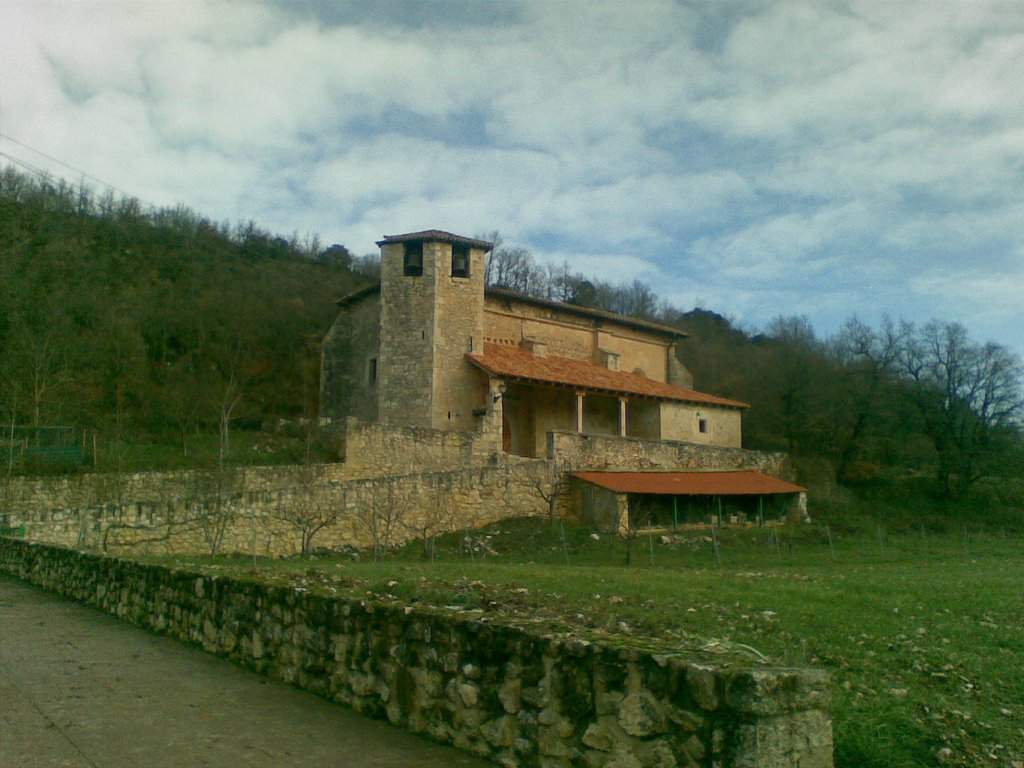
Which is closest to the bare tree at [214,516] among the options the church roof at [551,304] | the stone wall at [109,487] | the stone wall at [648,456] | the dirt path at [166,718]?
the stone wall at [109,487]

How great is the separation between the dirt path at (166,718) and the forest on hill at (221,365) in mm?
19244

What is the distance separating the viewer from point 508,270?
209ft

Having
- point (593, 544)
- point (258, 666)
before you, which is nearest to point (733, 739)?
point (258, 666)

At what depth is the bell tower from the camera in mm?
33250

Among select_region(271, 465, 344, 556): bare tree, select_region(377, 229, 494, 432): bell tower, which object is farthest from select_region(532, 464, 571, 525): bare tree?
select_region(271, 465, 344, 556): bare tree

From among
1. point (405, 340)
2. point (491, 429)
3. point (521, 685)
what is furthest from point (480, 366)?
point (521, 685)

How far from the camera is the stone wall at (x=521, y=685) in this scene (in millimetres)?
3494

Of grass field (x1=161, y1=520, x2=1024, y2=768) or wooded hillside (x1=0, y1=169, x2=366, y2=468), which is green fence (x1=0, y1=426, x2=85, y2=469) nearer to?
wooded hillside (x1=0, y1=169, x2=366, y2=468)

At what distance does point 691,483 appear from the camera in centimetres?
2964

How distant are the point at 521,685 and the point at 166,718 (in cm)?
273

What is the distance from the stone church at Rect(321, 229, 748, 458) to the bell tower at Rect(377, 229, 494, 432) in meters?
0.04

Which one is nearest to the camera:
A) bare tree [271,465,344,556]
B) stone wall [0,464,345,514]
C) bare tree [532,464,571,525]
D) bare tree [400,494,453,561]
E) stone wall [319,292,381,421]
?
bare tree [271,465,344,556]

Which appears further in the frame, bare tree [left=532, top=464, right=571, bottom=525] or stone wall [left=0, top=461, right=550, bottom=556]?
bare tree [left=532, top=464, right=571, bottom=525]

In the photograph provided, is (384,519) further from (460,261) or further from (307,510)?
(460,261)
